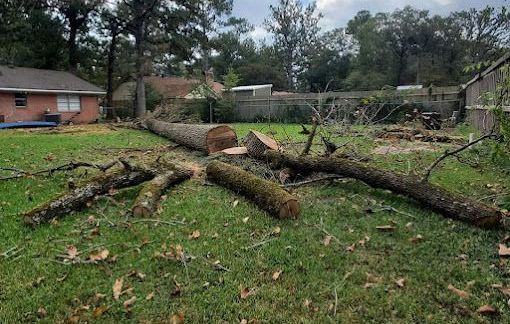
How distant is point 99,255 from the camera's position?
336cm

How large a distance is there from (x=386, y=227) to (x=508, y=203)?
59.6 inches

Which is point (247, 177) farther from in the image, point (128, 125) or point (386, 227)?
Answer: point (128, 125)

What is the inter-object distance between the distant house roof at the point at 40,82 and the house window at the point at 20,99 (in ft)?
1.78

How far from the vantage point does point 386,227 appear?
379 centimetres

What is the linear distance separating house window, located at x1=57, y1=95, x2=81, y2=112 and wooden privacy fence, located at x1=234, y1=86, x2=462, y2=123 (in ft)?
31.7

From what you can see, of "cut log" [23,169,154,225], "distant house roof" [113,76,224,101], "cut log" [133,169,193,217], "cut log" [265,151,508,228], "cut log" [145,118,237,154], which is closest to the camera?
"cut log" [265,151,508,228]

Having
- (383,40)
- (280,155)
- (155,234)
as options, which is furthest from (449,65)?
(155,234)

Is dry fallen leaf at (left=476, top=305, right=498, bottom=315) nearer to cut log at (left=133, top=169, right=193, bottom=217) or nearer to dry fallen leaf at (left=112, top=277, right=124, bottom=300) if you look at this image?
dry fallen leaf at (left=112, top=277, right=124, bottom=300)

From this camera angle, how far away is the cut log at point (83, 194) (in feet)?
13.4

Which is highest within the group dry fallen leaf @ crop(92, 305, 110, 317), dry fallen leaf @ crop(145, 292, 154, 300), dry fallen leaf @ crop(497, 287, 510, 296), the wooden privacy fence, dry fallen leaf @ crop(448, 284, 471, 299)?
the wooden privacy fence

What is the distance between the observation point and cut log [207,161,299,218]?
4090 millimetres

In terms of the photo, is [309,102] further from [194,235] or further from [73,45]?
[194,235]

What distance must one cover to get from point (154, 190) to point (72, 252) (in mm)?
1363

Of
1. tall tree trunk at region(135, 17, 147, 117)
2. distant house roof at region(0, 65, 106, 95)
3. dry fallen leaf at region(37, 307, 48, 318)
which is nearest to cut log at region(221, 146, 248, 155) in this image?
dry fallen leaf at region(37, 307, 48, 318)
